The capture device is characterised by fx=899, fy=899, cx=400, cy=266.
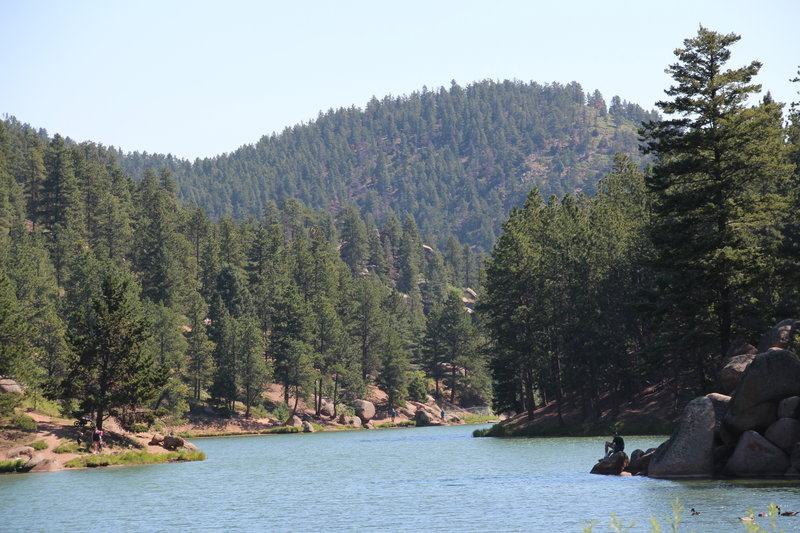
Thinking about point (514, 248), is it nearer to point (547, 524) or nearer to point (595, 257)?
point (595, 257)

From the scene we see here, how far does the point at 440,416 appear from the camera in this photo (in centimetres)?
14275

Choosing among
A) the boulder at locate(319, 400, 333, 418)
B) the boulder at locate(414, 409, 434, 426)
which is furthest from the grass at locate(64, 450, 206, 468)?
the boulder at locate(414, 409, 434, 426)

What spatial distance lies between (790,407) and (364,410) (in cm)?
10162

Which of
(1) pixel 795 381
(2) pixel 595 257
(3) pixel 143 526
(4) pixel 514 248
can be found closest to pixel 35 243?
(4) pixel 514 248

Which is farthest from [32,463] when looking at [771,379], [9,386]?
[771,379]

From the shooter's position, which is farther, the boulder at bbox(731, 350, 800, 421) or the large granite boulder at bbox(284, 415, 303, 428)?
the large granite boulder at bbox(284, 415, 303, 428)

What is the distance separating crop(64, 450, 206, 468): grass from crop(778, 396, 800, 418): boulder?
1664 inches

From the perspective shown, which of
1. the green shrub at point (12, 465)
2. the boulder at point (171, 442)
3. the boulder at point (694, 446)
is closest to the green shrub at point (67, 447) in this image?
the green shrub at point (12, 465)

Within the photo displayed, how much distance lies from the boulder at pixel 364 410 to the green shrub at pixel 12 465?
268ft

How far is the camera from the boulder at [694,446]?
131ft

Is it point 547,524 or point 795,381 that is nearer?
point 547,524

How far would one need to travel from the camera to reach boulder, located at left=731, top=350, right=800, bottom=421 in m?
38.0

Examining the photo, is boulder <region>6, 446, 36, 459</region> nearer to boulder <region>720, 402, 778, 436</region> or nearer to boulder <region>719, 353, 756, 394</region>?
boulder <region>719, 353, 756, 394</region>

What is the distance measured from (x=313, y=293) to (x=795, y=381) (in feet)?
406
